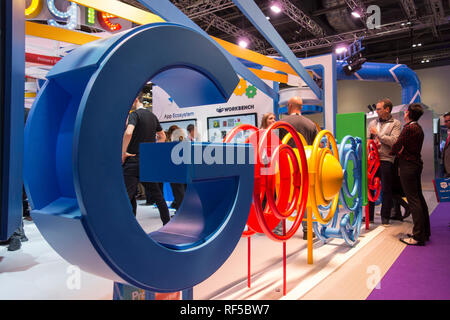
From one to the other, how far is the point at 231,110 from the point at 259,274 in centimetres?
501

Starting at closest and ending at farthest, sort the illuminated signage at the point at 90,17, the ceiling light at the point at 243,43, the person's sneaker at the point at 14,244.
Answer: the person's sneaker at the point at 14,244 → the illuminated signage at the point at 90,17 → the ceiling light at the point at 243,43

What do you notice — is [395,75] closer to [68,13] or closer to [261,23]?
[68,13]

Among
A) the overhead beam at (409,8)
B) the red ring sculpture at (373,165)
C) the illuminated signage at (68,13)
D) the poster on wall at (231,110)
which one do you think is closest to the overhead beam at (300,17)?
the overhead beam at (409,8)

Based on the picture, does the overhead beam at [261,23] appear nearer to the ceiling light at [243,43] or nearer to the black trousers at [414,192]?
the black trousers at [414,192]

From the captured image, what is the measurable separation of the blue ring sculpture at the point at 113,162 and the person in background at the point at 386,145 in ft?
12.9

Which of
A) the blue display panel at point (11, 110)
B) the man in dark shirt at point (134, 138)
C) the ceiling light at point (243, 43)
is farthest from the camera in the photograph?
the ceiling light at point (243, 43)

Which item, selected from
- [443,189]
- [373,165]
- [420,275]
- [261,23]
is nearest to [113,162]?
[261,23]

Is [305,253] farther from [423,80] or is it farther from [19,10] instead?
[423,80]

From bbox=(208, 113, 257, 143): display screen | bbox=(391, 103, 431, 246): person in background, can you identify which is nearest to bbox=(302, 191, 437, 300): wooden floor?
bbox=(391, 103, 431, 246): person in background

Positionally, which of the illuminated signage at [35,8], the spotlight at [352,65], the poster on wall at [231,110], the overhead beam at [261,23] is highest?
the spotlight at [352,65]

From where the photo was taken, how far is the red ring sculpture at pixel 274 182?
1.77 meters

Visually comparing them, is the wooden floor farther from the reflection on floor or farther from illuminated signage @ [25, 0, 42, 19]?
illuminated signage @ [25, 0, 42, 19]

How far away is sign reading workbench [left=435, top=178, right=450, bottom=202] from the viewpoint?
12.4ft
